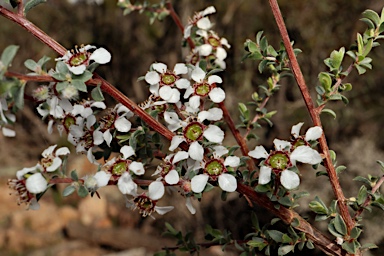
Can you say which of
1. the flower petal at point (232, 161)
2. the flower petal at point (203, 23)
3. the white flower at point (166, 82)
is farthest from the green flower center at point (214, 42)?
the flower petal at point (232, 161)

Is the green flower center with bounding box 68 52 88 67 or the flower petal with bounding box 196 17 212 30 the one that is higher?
the green flower center with bounding box 68 52 88 67

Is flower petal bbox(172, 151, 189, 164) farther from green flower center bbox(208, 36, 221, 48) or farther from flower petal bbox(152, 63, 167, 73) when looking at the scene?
green flower center bbox(208, 36, 221, 48)

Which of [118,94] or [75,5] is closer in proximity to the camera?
[118,94]

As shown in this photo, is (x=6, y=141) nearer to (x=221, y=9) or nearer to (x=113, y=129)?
(x=221, y=9)

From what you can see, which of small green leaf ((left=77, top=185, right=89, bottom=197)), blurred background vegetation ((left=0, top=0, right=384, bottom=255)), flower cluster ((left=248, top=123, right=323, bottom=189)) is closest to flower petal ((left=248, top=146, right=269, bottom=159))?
flower cluster ((left=248, top=123, right=323, bottom=189))

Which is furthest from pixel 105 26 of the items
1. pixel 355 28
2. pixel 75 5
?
pixel 355 28
